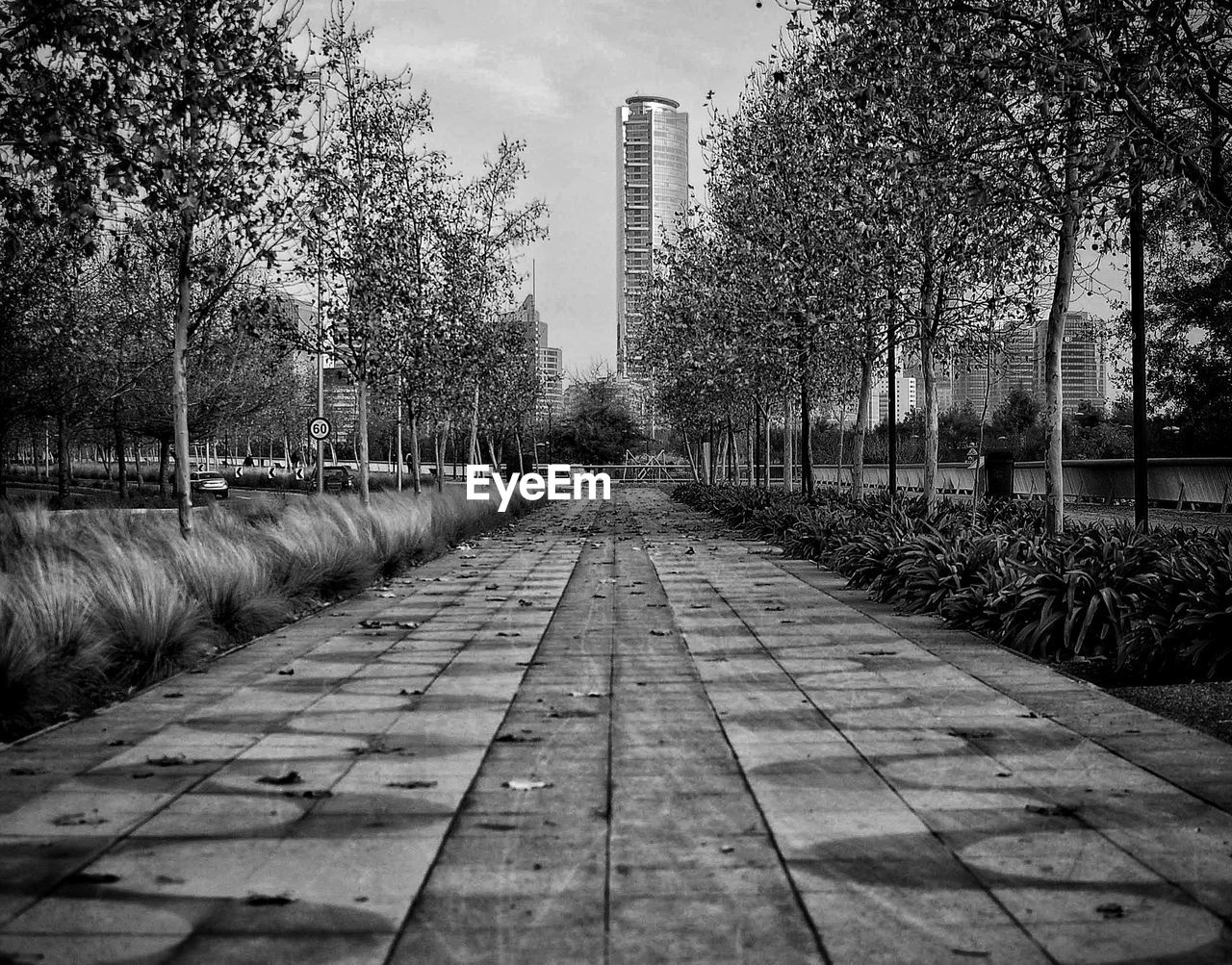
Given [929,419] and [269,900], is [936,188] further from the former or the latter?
[269,900]

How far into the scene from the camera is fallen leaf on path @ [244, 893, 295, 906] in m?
3.74

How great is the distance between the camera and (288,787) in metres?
5.13

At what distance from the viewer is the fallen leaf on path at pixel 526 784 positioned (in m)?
5.14

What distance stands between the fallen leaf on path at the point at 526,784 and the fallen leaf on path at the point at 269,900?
1495 mm

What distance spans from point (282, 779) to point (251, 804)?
0.35 metres

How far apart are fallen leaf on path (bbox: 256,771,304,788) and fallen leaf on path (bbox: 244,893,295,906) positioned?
1.40m

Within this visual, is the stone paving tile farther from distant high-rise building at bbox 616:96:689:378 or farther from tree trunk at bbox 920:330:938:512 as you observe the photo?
distant high-rise building at bbox 616:96:689:378

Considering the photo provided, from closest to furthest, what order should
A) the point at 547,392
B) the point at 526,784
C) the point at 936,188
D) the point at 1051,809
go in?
the point at 1051,809 < the point at 526,784 < the point at 936,188 < the point at 547,392

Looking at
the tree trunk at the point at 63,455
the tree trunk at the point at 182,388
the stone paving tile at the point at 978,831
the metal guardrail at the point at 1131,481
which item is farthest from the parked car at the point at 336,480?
the stone paving tile at the point at 978,831

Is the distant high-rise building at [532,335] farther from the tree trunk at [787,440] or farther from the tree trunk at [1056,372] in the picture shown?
the tree trunk at [1056,372]

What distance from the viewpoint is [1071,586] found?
8.92m

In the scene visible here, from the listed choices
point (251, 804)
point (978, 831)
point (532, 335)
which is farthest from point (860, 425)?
point (532, 335)

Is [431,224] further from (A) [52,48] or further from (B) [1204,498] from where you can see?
(B) [1204,498]

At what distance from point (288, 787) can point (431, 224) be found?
71.2ft
